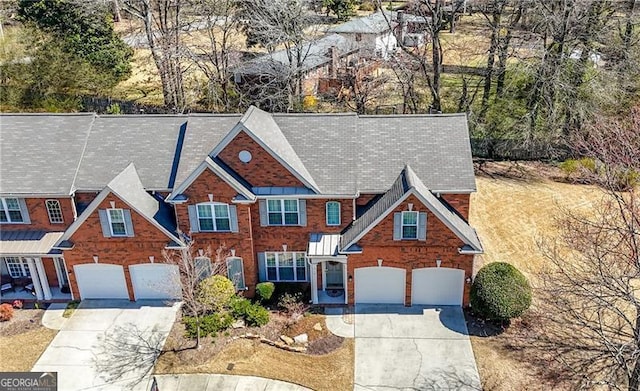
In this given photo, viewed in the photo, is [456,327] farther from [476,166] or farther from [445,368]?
[476,166]

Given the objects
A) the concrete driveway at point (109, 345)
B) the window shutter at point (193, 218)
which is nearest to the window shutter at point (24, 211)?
the concrete driveway at point (109, 345)

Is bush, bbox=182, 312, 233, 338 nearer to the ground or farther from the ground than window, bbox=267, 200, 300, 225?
nearer to the ground

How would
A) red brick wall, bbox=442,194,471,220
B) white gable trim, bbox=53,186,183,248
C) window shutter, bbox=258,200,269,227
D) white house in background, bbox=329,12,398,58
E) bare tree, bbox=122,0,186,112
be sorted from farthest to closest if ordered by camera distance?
1. white house in background, bbox=329,12,398,58
2. bare tree, bbox=122,0,186,112
3. red brick wall, bbox=442,194,471,220
4. window shutter, bbox=258,200,269,227
5. white gable trim, bbox=53,186,183,248

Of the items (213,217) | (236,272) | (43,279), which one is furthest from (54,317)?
(213,217)

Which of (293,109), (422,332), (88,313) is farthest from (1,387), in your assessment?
(293,109)

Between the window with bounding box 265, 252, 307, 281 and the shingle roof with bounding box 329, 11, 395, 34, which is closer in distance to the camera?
the window with bounding box 265, 252, 307, 281

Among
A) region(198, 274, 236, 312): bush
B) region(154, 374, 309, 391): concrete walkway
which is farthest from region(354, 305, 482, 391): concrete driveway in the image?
region(198, 274, 236, 312): bush

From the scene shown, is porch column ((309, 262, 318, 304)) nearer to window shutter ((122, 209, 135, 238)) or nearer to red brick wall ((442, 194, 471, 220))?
red brick wall ((442, 194, 471, 220))
